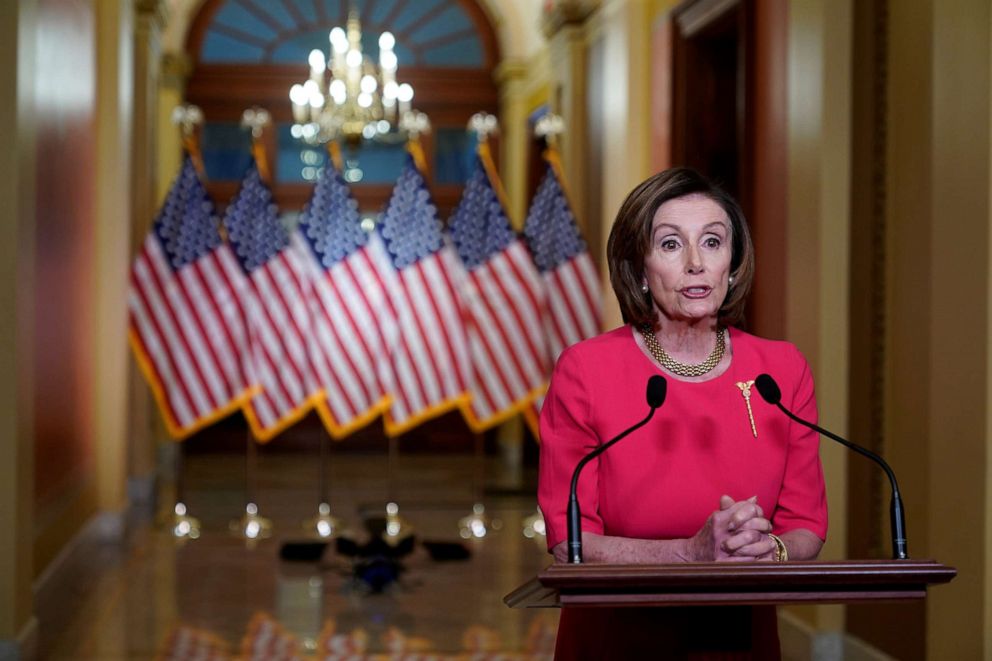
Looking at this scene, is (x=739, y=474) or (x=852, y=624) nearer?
(x=739, y=474)

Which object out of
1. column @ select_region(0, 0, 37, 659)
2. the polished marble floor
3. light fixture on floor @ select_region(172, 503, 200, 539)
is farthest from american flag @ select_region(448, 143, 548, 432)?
column @ select_region(0, 0, 37, 659)

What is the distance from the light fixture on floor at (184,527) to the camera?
392 inches

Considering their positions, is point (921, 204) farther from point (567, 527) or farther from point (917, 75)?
point (567, 527)

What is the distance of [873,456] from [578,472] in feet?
1.52

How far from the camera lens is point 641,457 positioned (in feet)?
8.18

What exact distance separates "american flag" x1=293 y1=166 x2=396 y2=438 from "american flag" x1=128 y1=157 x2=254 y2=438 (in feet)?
1.85

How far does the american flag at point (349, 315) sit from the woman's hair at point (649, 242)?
7310 millimetres

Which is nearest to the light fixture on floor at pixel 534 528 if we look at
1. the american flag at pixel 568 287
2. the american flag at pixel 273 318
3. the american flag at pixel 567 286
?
the american flag at pixel 567 286

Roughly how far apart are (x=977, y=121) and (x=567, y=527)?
2.99 m

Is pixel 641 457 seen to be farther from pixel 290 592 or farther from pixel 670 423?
pixel 290 592

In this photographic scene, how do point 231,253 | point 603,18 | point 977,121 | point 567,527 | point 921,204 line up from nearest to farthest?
point 567,527, point 977,121, point 921,204, point 231,253, point 603,18

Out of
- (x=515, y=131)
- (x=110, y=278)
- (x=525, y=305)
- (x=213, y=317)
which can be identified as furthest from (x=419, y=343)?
(x=515, y=131)

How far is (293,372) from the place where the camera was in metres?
9.98

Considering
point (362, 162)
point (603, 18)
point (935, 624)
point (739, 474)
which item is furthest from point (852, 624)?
point (362, 162)
